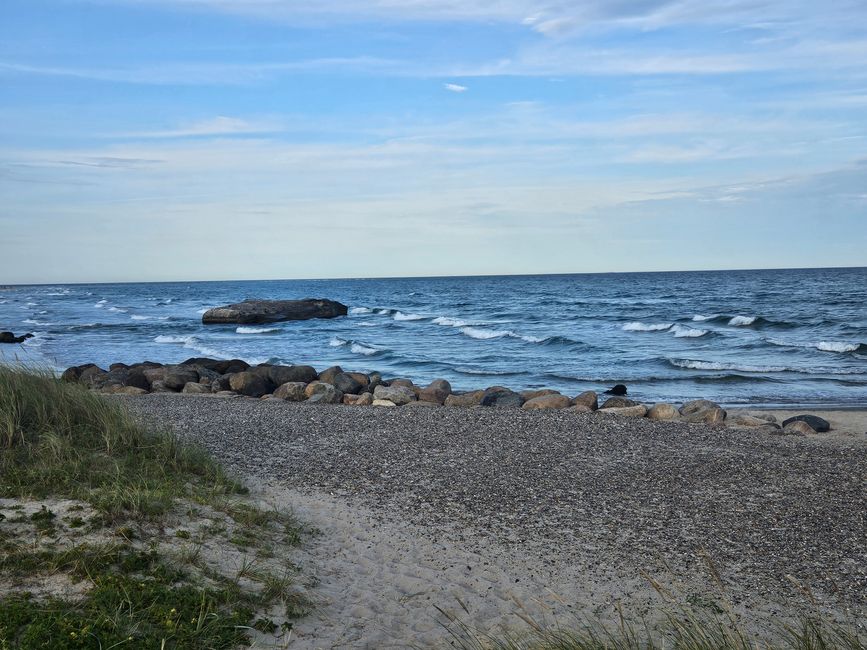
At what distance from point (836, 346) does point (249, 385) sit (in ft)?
66.6

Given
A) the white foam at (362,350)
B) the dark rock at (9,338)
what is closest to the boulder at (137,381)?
the white foam at (362,350)

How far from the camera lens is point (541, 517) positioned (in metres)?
7.15

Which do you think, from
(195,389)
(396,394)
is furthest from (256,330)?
(396,394)

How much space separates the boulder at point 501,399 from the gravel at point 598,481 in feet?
5.59

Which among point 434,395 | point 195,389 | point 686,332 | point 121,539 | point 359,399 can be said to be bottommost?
point 195,389

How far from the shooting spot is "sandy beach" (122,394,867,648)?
543 centimetres

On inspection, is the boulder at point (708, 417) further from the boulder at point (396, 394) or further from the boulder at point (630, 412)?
the boulder at point (396, 394)

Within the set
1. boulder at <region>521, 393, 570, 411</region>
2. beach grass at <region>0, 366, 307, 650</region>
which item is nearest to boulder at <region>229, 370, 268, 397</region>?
boulder at <region>521, 393, 570, 411</region>

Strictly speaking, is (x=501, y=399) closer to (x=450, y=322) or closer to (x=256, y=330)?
(x=256, y=330)

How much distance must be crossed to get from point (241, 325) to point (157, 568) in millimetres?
40695

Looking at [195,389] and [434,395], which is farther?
[195,389]

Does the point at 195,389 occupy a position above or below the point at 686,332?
below

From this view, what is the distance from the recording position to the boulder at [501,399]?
1466 cm

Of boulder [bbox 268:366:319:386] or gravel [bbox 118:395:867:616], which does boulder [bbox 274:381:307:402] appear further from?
gravel [bbox 118:395:867:616]
